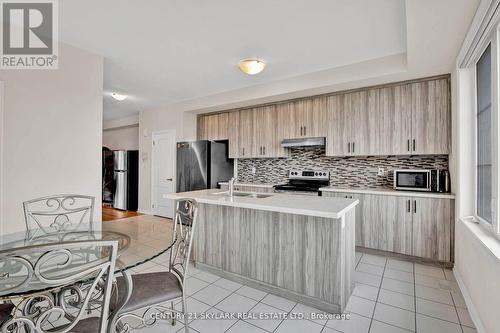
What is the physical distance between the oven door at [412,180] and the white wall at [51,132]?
3915mm

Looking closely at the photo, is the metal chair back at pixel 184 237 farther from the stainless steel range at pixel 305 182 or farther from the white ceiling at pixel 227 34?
the stainless steel range at pixel 305 182

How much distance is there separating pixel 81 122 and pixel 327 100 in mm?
3418

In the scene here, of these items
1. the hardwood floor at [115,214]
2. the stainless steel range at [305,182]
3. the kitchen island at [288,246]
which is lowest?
the hardwood floor at [115,214]

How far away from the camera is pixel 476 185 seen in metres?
2.37

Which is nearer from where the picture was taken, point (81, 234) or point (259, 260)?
point (81, 234)

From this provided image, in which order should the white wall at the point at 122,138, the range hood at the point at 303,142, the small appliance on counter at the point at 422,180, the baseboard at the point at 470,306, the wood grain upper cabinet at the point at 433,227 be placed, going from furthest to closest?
1. the white wall at the point at 122,138
2. the range hood at the point at 303,142
3. the small appliance on counter at the point at 422,180
4. the wood grain upper cabinet at the point at 433,227
5. the baseboard at the point at 470,306

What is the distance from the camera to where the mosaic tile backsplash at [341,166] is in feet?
11.7

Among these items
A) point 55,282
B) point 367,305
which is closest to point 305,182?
point 367,305

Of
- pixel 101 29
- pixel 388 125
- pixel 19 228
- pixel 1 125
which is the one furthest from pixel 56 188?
pixel 388 125

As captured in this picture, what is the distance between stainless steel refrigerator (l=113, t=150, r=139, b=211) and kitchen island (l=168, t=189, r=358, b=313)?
4.51 m

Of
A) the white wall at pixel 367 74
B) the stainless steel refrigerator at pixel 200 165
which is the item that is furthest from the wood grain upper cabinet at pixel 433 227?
the stainless steel refrigerator at pixel 200 165

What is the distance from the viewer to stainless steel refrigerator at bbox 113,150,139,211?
6438 mm

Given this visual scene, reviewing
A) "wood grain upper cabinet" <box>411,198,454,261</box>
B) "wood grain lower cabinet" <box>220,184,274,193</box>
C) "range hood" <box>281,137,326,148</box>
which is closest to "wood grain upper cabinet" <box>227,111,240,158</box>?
"wood grain lower cabinet" <box>220,184,274,193</box>

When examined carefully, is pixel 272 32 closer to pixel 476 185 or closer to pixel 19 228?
pixel 476 185
